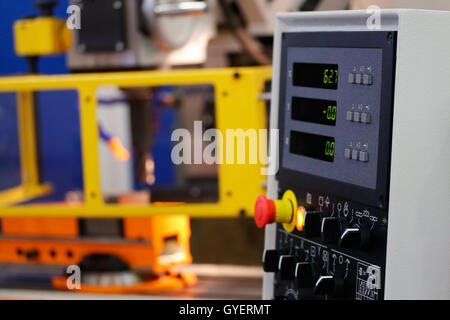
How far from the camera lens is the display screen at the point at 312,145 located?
3.52 ft

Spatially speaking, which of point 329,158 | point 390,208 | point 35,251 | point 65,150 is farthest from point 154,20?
point 65,150

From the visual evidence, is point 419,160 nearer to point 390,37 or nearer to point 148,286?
point 390,37

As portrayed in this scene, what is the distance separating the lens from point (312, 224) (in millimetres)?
1088

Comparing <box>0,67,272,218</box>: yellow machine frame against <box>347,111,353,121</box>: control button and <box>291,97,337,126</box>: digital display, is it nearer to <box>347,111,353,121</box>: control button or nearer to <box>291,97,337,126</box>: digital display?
<box>291,97,337,126</box>: digital display

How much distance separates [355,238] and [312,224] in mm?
97

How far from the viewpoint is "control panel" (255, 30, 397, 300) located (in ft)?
3.18

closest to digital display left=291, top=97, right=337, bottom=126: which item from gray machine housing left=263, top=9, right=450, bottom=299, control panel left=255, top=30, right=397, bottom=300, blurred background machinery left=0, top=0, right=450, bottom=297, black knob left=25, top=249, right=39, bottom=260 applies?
control panel left=255, top=30, right=397, bottom=300

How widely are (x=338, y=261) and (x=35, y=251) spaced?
1.33 m

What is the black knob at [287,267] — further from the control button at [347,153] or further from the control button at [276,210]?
the control button at [347,153]

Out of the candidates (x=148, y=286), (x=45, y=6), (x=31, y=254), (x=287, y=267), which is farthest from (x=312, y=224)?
(x=45, y=6)

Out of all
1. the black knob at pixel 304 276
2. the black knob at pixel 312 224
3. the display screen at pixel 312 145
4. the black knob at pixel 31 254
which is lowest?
the black knob at pixel 31 254

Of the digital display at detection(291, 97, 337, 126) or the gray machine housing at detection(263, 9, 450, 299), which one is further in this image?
the digital display at detection(291, 97, 337, 126)

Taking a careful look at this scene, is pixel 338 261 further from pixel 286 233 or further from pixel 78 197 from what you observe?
pixel 78 197

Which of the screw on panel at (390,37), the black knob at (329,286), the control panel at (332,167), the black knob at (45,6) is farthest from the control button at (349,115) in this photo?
the black knob at (45,6)
